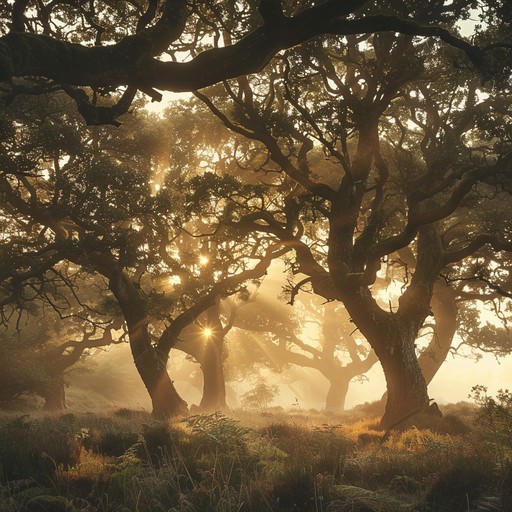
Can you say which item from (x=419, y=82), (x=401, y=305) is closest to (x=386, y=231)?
(x=401, y=305)

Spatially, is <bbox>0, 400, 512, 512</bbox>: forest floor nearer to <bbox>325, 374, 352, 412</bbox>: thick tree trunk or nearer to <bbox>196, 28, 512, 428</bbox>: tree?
<bbox>196, 28, 512, 428</bbox>: tree

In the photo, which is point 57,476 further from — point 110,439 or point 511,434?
point 511,434

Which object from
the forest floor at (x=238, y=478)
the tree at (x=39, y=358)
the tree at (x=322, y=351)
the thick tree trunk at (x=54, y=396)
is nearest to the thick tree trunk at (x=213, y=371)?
the tree at (x=39, y=358)

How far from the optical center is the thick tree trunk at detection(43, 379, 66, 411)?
84.1 ft

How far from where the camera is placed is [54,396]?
27031 mm

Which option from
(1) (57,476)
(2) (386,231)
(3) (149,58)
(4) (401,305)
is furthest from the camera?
(2) (386,231)

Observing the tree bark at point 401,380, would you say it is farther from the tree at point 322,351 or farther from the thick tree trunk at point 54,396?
the tree at point 322,351

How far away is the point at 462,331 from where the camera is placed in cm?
2898

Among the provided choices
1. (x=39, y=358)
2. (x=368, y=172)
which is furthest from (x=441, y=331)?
(x=39, y=358)

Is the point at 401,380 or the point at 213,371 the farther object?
the point at 213,371

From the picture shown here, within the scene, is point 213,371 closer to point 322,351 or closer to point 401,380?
point 401,380

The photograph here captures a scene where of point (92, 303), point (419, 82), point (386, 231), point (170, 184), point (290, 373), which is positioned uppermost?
point (419, 82)

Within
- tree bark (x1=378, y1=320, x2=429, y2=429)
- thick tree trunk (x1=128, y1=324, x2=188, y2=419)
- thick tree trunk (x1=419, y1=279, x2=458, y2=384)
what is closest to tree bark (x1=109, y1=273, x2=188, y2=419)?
thick tree trunk (x1=128, y1=324, x2=188, y2=419)

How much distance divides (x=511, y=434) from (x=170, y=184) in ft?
49.8
